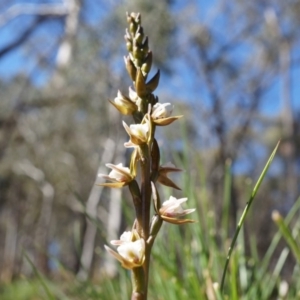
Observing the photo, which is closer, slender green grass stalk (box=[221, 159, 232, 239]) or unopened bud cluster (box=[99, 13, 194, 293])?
unopened bud cluster (box=[99, 13, 194, 293])

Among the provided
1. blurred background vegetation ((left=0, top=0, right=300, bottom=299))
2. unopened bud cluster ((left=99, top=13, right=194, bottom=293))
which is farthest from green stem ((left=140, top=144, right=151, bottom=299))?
blurred background vegetation ((left=0, top=0, right=300, bottom=299))

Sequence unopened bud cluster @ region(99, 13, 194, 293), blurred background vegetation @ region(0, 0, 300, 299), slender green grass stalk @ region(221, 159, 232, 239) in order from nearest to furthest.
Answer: unopened bud cluster @ region(99, 13, 194, 293)
slender green grass stalk @ region(221, 159, 232, 239)
blurred background vegetation @ region(0, 0, 300, 299)

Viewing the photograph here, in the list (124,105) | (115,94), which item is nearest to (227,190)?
(124,105)

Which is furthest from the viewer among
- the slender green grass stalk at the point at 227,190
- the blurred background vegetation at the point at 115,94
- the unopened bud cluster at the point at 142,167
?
the blurred background vegetation at the point at 115,94

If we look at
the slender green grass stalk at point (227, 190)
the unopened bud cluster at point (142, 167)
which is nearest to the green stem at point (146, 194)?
the unopened bud cluster at point (142, 167)

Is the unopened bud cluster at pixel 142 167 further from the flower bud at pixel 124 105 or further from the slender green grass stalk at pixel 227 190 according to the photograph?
the slender green grass stalk at pixel 227 190

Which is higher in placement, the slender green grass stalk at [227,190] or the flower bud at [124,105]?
the flower bud at [124,105]

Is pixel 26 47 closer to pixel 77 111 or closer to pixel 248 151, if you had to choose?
pixel 77 111

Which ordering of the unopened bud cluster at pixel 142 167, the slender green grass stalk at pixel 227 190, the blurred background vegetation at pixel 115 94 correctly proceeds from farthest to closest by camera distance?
the blurred background vegetation at pixel 115 94 → the slender green grass stalk at pixel 227 190 → the unopened bud cluster at pixel 142 167

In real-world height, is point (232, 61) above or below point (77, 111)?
above

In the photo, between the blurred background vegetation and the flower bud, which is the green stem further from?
the blurred background vegetation

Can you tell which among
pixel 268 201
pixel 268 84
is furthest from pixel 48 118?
pixel 268 201
